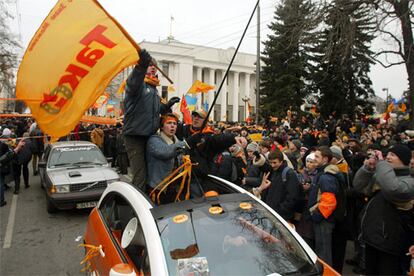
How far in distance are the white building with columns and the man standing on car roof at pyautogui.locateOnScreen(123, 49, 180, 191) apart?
60.7 m

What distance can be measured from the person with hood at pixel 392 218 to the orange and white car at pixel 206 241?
125 cm

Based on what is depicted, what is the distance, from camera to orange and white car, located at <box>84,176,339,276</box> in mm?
2457

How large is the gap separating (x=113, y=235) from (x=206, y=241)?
116 cm

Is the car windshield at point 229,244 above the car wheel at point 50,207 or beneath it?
above

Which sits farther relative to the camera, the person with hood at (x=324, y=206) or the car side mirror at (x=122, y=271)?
the person with hood at (x=324, y=206)

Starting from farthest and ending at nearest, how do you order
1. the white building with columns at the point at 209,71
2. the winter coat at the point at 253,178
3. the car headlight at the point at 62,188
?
the white building with columns at the point at 209,71 → the car headlight at the point at 62,188 → the winter coat at the point at 253,178

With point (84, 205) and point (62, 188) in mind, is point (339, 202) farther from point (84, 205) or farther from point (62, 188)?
A: point (62, 188)

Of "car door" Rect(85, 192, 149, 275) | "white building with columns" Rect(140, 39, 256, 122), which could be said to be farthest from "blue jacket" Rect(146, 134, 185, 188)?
"white building with columns" Rect(140, 39, 256, 122)

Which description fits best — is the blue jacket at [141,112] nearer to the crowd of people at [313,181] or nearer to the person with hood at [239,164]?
the crowd of people at [313,181]

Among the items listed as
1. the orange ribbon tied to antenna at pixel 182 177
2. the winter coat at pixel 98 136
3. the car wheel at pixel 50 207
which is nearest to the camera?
the orange ribbon tied to antenna at pixel 182 177

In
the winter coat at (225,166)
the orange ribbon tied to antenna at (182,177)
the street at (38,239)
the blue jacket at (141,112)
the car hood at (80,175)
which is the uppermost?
the blue jacket at (141,112)

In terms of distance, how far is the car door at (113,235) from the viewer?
271cm

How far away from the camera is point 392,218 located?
11.7 feet

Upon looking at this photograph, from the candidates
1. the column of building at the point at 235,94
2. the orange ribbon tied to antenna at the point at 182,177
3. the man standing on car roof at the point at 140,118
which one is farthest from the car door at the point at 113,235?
the column of building at the point at 235,94
